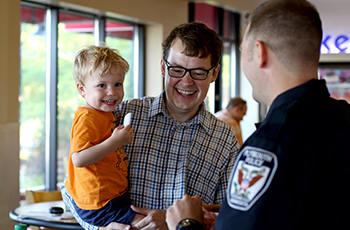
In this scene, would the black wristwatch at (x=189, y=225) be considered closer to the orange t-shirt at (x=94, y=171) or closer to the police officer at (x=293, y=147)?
the police officer at (x=293, y=147)

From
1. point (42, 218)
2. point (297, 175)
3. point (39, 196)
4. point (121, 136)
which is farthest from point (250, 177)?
point (39, 196)

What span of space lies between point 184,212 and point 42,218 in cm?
174

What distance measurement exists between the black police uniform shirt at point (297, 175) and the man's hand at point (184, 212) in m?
0.28

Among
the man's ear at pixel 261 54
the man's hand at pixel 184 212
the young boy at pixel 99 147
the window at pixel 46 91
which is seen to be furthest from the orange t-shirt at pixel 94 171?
the window at pixel 46 91

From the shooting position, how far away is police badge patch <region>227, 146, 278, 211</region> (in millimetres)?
1012

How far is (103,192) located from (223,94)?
297 inches

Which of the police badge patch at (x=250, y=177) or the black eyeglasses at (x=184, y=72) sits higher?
the black eyeglasses at (x=184, y=72)

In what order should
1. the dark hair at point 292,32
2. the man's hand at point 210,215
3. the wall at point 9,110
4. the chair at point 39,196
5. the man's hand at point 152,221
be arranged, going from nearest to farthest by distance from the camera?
the dark hair at point 292,32 < the man's hand at point 210,215 < the man's hand at point 152,221 < the chair at point 39,196 < the wall at point 9,110

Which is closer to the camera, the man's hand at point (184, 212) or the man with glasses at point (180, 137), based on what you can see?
the man's hand at point (184, 212)

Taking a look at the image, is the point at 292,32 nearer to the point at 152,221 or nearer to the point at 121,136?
the point at 121,136

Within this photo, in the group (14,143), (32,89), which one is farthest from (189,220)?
(32,89)

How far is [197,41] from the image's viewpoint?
6.25ft

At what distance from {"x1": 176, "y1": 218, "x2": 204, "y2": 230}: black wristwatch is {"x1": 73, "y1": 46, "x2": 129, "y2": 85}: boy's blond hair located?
0.85 metres

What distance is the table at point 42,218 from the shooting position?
2.56m
